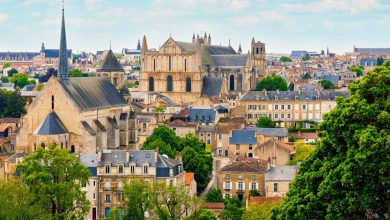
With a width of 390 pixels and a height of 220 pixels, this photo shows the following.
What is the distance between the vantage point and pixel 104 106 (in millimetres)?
76125

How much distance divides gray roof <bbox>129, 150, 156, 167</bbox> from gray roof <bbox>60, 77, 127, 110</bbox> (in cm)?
1627

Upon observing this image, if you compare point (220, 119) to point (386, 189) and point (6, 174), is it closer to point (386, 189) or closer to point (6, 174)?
point (6, 174)

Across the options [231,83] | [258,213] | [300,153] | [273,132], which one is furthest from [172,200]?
[231,83]

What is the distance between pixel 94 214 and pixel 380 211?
32.0 meters

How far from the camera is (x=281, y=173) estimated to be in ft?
188

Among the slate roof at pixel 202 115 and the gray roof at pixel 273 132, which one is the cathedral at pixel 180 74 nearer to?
the slate roof at pixel 202 115

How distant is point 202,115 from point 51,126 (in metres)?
28.3

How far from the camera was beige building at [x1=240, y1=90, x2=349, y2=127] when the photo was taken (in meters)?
103

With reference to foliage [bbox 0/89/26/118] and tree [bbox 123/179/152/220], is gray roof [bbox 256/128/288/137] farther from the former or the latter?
foliage [bbox 0/89/26/118]

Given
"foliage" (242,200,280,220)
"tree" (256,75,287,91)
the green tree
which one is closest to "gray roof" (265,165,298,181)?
the green tree

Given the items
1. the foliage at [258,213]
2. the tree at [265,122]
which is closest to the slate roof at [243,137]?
the tree at [265,122]

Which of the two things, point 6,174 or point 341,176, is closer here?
point 341,176

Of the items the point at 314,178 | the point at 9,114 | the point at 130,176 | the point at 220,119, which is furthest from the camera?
the point at 9,114

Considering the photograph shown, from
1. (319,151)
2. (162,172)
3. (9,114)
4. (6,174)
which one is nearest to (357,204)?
(319,151)
